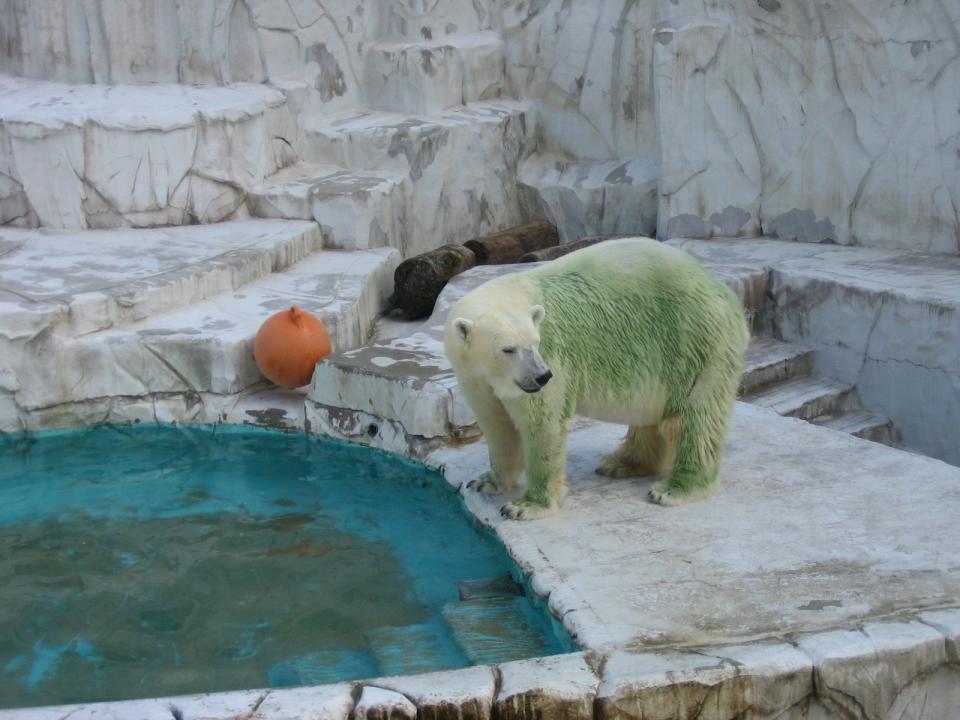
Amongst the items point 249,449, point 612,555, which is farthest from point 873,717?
point 249,449

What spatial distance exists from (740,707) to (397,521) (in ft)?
7.36

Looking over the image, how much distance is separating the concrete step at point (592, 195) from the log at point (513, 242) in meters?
0.21

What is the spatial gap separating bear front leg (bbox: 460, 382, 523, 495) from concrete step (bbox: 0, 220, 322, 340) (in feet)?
8.33

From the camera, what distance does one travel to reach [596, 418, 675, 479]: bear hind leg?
489cm

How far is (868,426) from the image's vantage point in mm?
6613

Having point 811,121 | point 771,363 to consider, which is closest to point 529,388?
point 771,363

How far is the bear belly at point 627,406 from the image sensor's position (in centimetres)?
456

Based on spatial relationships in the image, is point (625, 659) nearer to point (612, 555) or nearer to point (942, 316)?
point (612, 555)

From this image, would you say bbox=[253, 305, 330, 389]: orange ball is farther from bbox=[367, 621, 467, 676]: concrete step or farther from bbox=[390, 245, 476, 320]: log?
bbox=[367, 621, 467, 676]: concrete step

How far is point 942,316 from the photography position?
6.37 meters

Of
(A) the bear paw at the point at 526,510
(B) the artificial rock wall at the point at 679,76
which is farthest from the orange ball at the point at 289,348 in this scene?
(B) the artificial rock wall at the point at 679,76

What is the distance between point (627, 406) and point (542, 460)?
1.27 ft

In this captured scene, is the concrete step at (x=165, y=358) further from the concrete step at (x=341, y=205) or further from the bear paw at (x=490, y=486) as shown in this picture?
the bear paw at (x=490, y=486)

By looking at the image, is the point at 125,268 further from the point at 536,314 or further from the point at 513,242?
the point at 536,314
